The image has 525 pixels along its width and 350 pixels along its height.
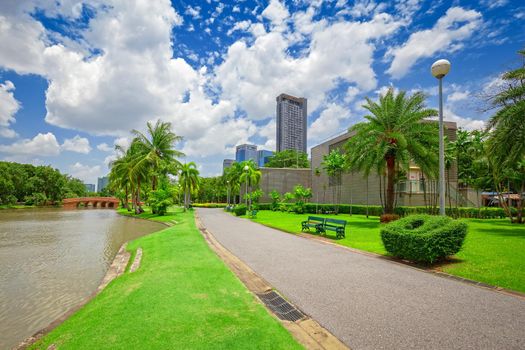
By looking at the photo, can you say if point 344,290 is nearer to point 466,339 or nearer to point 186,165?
point 466,339

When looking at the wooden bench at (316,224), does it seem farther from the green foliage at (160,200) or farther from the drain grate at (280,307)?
the green foliage at (160,200)

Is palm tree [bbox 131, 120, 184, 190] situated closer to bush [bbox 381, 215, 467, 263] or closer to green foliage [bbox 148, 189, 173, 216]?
green foliage [bbox 148, 189, 173, 216]

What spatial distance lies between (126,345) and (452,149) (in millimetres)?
33327

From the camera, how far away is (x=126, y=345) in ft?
12.0

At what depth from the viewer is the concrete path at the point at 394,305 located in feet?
12.6

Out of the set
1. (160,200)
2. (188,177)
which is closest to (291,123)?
(188,177)

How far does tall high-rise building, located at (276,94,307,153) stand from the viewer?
463 feet

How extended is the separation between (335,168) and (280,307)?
3344cm

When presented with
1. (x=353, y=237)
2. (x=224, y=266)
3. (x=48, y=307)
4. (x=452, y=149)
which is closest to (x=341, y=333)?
(x=224, y=266)

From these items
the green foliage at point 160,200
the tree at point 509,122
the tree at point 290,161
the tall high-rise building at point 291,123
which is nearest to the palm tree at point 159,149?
the green foliage at point 160,200

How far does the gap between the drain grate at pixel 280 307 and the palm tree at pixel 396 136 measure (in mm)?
15394

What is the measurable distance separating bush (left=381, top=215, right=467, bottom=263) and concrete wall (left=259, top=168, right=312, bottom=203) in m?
46.1

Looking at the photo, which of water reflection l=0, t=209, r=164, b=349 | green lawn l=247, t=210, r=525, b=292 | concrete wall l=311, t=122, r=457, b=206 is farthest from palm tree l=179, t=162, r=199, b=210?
green lawn l=247, t=210, r=525, b=292

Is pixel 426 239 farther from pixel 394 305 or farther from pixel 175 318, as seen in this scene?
pixel 175 318
